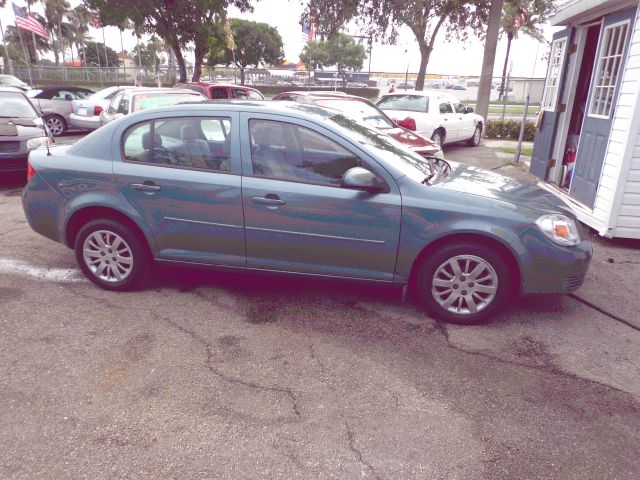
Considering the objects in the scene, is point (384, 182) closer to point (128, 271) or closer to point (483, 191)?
point (483, 191)

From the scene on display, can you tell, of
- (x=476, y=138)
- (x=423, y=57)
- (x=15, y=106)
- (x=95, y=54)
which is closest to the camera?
(x=15, y=106)

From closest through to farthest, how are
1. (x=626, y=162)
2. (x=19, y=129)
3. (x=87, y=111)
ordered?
(x=626, y=162) < (x=19, y=129) < (x=87, y=111)

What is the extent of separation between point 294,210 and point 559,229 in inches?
79.3

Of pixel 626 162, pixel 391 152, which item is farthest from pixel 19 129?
pixel 626 162

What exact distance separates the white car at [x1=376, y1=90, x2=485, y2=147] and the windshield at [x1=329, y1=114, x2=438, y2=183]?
7.67 m

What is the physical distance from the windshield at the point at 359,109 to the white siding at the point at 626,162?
3824 mm

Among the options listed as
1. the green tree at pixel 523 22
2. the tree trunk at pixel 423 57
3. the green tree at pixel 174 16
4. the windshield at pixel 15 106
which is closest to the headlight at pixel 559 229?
the windshield at pixel 15 106

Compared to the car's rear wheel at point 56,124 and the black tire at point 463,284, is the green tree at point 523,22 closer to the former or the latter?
the car's rear wheel at point 56,124

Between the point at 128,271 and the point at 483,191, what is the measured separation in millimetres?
3054

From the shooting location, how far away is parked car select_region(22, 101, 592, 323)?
12.0 feet

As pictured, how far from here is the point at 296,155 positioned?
385cm

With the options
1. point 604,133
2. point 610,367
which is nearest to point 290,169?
point 610,367

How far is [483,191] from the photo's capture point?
3855 mm

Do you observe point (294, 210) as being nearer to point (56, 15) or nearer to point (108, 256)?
point (108, 256)
